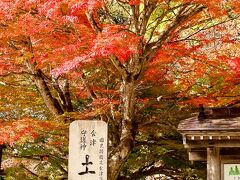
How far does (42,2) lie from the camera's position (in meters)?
9.05

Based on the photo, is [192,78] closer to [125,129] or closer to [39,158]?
[125,129]

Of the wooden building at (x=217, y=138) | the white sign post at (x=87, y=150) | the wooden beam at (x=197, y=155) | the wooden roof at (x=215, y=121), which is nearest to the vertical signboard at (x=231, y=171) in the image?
the wooden building at (x=217, y=138)

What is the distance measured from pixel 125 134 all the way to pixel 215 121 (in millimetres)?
2538

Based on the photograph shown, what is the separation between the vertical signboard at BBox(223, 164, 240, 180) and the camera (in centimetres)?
754

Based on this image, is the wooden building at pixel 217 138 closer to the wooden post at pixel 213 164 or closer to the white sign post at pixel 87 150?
the wooden post at pixel 213 164

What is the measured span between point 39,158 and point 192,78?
4568 mm

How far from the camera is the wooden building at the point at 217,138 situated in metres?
7.35

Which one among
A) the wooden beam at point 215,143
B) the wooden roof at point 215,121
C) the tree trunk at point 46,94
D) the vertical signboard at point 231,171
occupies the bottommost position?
the vertical signboard at point 231,171

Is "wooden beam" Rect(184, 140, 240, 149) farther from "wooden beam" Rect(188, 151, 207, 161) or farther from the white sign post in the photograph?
the white sign post

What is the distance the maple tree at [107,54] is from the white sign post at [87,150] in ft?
6.99

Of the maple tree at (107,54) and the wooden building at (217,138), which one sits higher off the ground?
the maple tree at (107,54)

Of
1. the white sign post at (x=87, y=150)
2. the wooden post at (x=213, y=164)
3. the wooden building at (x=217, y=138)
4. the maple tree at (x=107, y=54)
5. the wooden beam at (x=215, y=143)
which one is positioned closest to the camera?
the white sign post at (x=87, y=150)

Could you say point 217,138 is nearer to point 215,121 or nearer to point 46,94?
point 215,121

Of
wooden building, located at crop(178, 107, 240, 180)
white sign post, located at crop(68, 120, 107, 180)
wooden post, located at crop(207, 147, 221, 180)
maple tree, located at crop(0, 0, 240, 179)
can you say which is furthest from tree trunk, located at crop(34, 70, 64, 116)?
white sign post, located at crop(68, 120, 107, 180)
